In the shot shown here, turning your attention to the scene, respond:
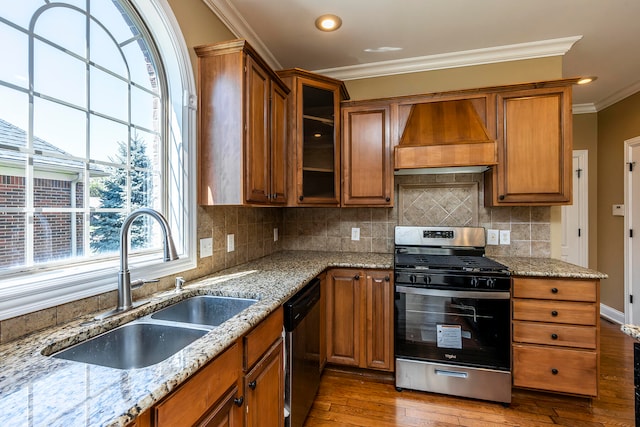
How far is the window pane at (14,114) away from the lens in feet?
3.39

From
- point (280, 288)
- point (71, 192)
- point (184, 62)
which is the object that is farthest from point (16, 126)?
point (280, 288)

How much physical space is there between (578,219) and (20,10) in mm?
5512

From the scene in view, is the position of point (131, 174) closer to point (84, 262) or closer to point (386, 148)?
point (84, 262)

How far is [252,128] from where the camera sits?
1825 millimetres

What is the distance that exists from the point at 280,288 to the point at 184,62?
1382 mm

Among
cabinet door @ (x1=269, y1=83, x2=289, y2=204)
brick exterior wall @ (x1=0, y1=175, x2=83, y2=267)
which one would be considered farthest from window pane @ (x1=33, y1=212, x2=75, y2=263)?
cabinet door @ (x1=269, y1=83, x2=289, y2=204)

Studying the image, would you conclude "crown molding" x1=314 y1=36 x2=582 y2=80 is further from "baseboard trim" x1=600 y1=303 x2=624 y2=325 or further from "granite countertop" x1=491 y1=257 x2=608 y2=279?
"baseboard trim" x1=600 y1=303 x2=624 y2=325

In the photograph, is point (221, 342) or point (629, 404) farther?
point (629, 404)

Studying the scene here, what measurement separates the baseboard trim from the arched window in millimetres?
4797

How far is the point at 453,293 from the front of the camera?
2.10 m

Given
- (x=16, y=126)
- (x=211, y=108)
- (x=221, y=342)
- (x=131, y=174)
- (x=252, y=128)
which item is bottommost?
(x=221, y=342)

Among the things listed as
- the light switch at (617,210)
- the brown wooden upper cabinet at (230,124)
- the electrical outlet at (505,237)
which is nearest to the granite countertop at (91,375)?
the brown wooden upper cabinet at (230,124)

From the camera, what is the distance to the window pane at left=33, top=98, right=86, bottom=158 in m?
→ 1.14

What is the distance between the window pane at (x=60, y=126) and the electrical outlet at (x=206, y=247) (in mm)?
774
